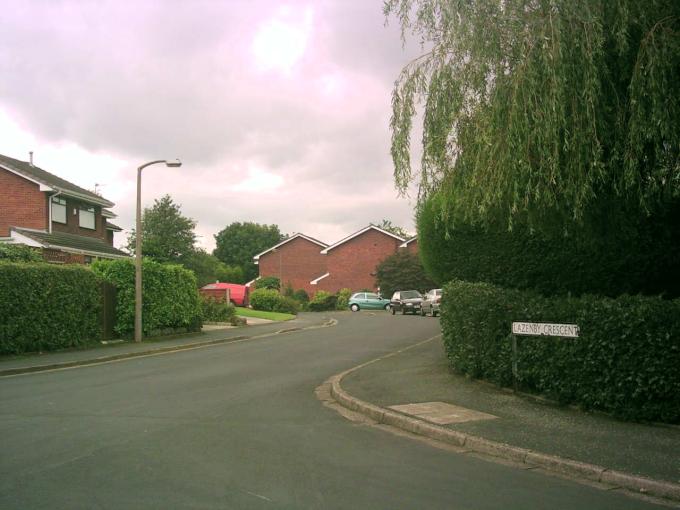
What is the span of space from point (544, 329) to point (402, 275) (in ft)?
152

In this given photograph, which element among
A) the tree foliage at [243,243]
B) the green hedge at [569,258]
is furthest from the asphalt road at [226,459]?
the tree foliage at [243,243]

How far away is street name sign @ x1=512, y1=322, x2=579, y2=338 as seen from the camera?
29.6ft

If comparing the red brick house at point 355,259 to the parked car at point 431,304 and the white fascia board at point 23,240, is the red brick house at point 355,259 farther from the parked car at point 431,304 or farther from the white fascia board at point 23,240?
the white fascia board at point 23,240

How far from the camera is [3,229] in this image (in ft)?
101

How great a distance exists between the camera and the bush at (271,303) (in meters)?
49.1

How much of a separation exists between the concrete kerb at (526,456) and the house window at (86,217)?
28.4 m

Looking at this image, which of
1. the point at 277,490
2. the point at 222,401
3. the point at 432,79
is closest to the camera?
the point at 277,490

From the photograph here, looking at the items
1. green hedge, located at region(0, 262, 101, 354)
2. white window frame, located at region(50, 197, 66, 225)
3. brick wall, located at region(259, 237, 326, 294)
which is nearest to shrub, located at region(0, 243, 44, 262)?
green hedge, located at region(0, 262, 101, 354)

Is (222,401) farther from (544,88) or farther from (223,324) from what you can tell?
(223,324)

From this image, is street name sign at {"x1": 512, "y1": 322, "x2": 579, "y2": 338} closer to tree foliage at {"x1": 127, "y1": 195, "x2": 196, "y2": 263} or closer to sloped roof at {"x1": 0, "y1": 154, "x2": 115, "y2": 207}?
sloped roof at {"x1": 0, "y1": 154, "x2": 115, "y2": 207}

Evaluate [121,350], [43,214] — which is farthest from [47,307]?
[43,214]

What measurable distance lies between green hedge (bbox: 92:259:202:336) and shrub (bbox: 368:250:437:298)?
30.3m

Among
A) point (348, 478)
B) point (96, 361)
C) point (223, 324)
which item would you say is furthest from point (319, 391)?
point (223, 324)

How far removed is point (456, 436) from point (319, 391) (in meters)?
4.61
